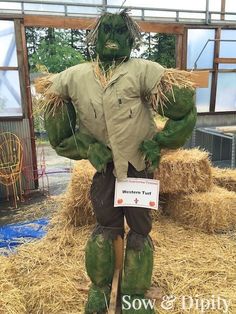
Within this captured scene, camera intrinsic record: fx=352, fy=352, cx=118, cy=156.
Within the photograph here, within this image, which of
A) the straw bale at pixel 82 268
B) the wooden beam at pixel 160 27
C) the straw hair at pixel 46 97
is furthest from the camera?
the wooden beam at pixel 160 27

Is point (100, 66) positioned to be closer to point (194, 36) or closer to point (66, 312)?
point (66, 312)

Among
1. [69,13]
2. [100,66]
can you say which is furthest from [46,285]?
[69,13]

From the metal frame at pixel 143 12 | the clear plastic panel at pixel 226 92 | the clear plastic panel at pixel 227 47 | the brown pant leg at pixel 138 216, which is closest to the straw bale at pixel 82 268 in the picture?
the brown pant leg at pixel 138 216

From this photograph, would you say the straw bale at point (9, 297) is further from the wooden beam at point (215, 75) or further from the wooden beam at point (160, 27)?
the wooden beam at point (215, 75)

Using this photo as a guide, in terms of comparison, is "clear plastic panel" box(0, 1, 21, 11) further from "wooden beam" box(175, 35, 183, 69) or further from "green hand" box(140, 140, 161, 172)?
"green hand" box(140, 140, 161, 172)

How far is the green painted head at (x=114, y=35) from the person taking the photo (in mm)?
1662

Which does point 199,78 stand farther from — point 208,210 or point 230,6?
point 230,6

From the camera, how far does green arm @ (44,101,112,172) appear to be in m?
1.74

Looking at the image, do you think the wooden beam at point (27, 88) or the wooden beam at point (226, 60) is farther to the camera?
the wooden beam at point (226, 60)

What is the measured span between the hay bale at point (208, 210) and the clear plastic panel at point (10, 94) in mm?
2510

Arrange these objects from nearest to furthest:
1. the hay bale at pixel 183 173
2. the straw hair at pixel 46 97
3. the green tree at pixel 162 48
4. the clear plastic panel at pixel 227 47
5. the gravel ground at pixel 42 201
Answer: the straw hair at pixel 46 97
the hay bale at pixel 183 173
the gravel ground at pixel 42 201
the clear plastic panel at pixel 227 47
the green tree at pixel 162 48

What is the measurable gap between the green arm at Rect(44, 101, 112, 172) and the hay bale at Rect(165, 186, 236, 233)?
62.3 inches

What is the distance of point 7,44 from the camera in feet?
14.4

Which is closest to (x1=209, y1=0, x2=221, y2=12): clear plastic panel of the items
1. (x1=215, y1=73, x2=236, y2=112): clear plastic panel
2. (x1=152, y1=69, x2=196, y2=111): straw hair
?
(x1=215, y1=73, x2=236, y2=112): clear plastic panel
